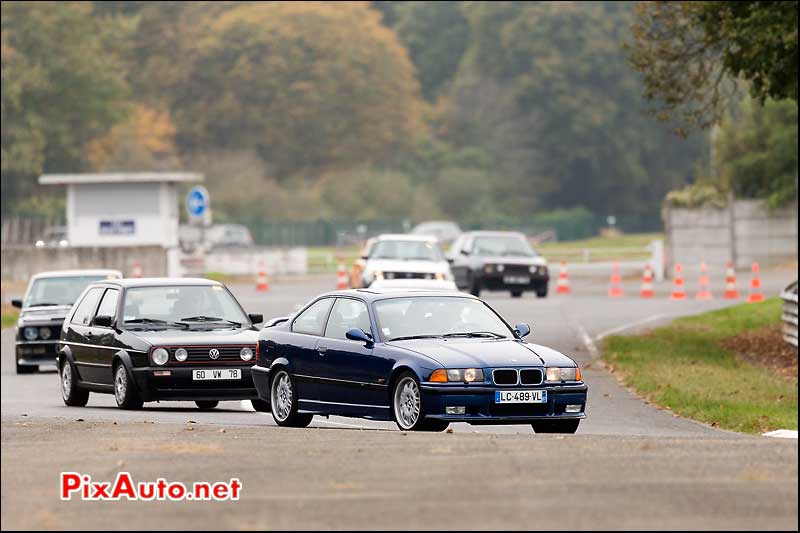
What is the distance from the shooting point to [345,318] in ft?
53.9

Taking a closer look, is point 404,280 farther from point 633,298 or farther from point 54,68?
point 54,68

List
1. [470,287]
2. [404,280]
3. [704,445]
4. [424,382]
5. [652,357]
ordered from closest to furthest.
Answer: [704,445] → [424,382] → [652,357] → [404,280] → [470,287]

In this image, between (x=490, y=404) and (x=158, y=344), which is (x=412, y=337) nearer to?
(x=490, y=404)

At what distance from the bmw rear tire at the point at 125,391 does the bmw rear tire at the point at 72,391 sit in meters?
0.93

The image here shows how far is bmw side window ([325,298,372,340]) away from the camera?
16188 mm

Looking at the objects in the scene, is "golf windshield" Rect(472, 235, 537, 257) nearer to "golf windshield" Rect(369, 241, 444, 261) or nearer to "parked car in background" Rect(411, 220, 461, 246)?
"golf windshield" Rect(369, 241, 444, 261)

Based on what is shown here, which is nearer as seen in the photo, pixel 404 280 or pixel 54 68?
pixel 404 280

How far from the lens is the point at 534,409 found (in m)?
15.1

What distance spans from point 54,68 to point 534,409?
252 ft

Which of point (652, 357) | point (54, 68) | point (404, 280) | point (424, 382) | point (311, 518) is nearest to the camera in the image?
point (311, 518)

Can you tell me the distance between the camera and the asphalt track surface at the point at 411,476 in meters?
8.91

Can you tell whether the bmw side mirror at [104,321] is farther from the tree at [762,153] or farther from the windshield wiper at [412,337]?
the tree at [762,153]

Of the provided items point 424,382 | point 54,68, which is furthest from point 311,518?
point 54,68

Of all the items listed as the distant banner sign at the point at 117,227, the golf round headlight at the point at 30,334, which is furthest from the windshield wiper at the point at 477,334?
the distant banner sign at the point at 117,227
